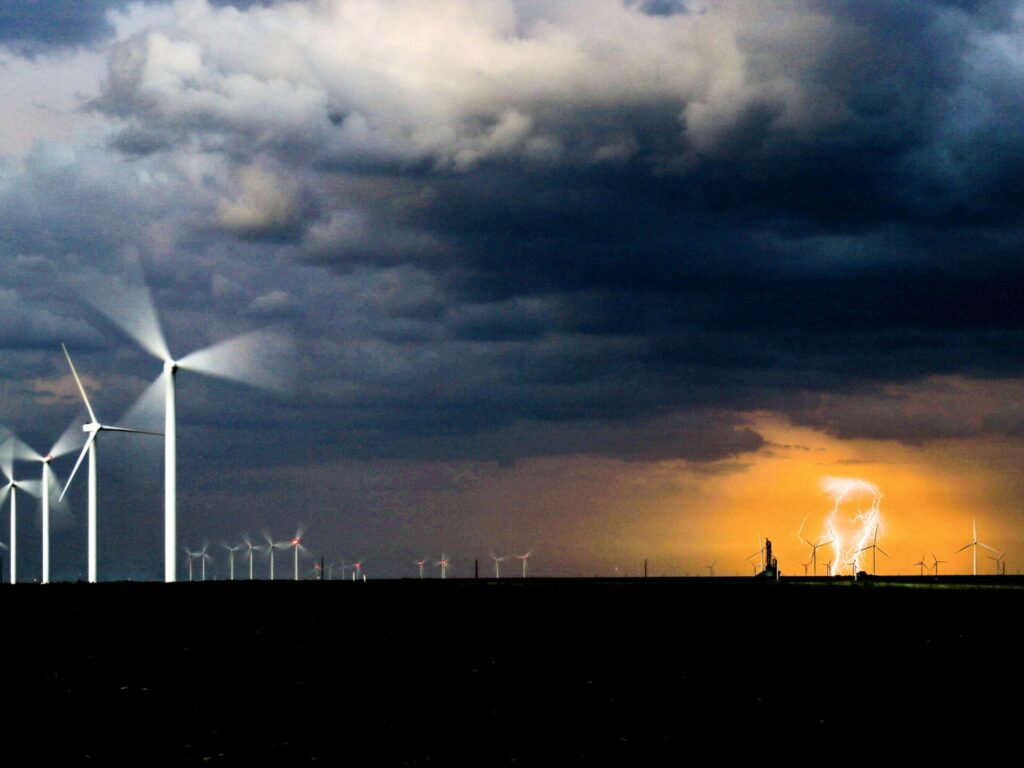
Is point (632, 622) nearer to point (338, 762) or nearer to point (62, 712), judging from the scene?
point (62, 712)

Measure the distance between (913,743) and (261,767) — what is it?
25730 millimetres

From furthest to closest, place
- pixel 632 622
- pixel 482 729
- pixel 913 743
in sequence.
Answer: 1. pixel 632 622
2. pixel 482 729
3. pixel 913 743

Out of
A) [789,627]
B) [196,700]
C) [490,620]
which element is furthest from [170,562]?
[196,700]

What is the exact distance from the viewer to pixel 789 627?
15812 cm

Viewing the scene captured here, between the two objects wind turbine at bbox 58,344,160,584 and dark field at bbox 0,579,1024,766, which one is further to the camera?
wind turbine at bbox 58,344,160,584

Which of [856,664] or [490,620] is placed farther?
[490,620]

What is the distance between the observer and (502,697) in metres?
72.0

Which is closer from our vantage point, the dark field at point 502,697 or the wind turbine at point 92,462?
the dark field at point 502,697

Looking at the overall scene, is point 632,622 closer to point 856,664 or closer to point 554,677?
point 856,664

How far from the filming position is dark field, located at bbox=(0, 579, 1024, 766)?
5269 centimetres

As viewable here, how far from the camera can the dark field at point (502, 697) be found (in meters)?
52.7

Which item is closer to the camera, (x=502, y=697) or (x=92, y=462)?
(x=502, y=697)

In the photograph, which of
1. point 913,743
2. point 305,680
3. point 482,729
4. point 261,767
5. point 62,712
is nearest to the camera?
point 261,767

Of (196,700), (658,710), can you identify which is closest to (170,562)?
(196,700)
